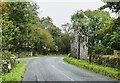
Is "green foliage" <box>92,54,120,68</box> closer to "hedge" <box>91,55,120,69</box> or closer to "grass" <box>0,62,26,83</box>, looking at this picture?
"hedge" <box>91,55,120,69</box>

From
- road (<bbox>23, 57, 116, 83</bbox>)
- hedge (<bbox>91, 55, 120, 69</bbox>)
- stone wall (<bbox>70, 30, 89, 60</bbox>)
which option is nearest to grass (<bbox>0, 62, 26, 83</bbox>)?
road (<bbox>23, 57, 116, 83</bbox>)

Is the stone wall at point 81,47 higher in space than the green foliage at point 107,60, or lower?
higher

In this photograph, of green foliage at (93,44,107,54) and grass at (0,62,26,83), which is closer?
grass at (0,62,26,83)

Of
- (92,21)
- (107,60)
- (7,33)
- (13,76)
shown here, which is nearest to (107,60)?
(107,60)

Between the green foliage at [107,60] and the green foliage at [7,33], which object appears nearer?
the green foliage at [7,33]

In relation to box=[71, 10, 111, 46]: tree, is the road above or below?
below

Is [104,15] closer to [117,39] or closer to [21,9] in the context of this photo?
[117,39]

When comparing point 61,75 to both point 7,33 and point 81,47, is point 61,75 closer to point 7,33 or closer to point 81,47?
point 7,33

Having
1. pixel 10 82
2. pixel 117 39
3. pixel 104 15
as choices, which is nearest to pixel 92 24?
pixel 104 15

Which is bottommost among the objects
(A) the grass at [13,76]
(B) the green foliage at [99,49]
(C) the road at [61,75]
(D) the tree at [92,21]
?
(C) the road at [61,75]

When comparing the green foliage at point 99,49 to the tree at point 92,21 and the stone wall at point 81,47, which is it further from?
the tree at point 92,21

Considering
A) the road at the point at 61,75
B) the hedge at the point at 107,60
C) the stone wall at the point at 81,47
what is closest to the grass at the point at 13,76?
the road at the point at 61,75

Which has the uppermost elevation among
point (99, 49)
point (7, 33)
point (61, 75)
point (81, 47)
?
point (7, 33)

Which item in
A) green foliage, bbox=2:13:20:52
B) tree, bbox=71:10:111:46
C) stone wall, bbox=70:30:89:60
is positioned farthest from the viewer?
tree, bbox=71:10:111:46
